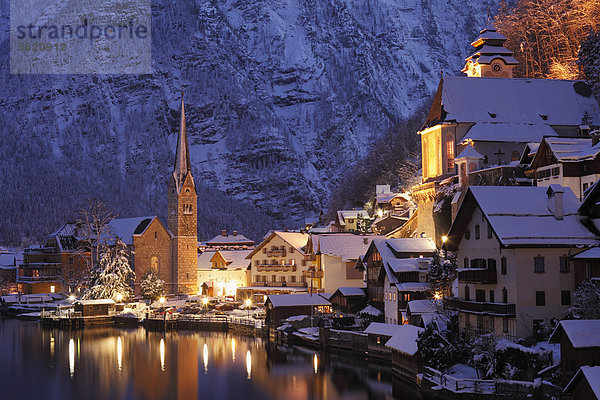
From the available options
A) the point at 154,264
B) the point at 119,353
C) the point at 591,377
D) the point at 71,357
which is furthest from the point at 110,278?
the point at 591,377

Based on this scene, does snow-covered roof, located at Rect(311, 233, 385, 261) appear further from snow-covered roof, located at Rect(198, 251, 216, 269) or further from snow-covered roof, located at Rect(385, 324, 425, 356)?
snow-covered roof, located at Rect(198, 251, 216, 269)

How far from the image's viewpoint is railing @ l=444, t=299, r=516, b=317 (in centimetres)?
3769

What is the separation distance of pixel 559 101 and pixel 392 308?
2510 centimetres

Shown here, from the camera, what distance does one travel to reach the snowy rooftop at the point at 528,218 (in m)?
38.0

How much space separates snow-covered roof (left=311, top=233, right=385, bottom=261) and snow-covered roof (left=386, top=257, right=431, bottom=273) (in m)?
16.9

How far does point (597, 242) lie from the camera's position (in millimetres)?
38219

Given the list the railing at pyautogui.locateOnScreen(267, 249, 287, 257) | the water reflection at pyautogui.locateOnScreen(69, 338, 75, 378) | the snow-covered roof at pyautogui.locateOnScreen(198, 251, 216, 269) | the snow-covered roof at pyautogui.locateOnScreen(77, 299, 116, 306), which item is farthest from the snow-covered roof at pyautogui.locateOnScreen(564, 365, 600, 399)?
the snow-covered roof at pyautogui.locateOnScreen(198, 251, 216, 269)

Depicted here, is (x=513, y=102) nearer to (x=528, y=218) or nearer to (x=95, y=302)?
(x=528, y=218)

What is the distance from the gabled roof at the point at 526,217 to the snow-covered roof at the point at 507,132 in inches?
761

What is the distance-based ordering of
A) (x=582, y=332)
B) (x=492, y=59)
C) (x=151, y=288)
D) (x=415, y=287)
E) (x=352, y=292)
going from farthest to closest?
1. (x=151, y=288)
2. (x=492, y=59)
3. (x=352, y=292)
4. (x=415, y=287)
5. (x=582, y=332)

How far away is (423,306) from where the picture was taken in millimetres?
51219

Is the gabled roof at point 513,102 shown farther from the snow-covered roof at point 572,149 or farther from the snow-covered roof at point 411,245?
the snow-covered roof at point 572,149

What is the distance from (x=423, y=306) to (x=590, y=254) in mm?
16197

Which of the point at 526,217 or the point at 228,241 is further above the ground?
the point at 228,241
